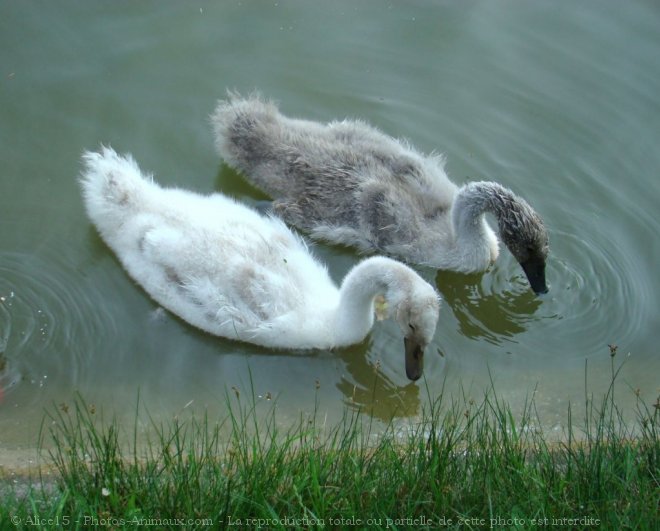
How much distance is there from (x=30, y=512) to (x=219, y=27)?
17.7 ft

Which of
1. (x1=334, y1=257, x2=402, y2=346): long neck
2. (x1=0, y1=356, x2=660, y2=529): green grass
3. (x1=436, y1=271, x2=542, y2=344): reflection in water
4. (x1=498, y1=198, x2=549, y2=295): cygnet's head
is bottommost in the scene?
(x1=0, y1=356, x2=660, y2=529): green grass

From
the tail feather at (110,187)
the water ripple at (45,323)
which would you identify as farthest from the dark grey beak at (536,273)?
the water ripple at (45,323)

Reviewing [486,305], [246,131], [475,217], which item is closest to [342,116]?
[246,131]

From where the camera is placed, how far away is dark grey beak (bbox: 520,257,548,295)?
261 inches

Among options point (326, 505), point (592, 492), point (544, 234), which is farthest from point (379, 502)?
point (544, 234)

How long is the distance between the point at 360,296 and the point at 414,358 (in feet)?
1.59

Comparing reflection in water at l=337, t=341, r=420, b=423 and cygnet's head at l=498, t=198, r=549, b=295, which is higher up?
cygnet's head at l=498, t=198, r=549, b=295

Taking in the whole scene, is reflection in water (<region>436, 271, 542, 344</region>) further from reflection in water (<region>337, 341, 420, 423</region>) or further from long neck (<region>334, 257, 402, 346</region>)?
long neck (<region>334, 257, 402, 346</region>)

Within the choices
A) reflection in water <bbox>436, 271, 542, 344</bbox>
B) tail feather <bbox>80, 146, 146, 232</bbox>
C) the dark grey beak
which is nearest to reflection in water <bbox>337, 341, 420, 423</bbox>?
reflection in water <bbox>436, 271, 542, 344</bbox>

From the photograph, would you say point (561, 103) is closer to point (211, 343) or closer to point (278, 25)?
point (278, 25)

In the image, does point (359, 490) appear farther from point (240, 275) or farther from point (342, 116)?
point (342, 116)

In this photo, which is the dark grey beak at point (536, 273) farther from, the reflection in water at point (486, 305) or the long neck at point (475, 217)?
the long neck at point (475, 217)

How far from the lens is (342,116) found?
796 centimetres

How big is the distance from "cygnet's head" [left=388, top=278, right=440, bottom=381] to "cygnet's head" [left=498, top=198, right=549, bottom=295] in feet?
3.47
